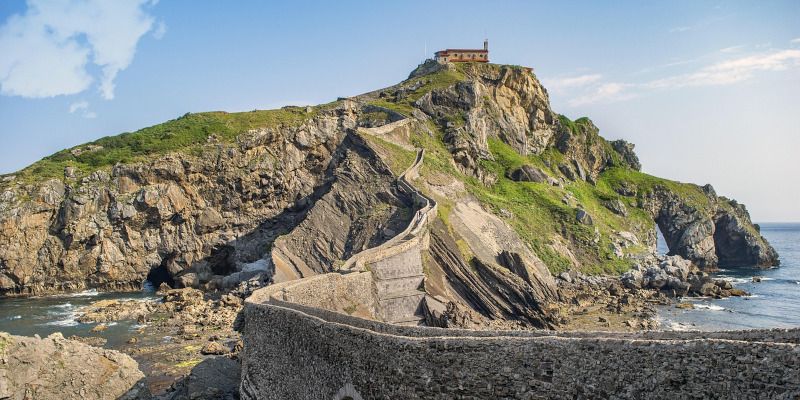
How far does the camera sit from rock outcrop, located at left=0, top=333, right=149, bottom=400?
945 inches

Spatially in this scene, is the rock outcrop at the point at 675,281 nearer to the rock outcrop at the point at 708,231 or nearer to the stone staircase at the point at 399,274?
the rock outcrop at the point at 708,231

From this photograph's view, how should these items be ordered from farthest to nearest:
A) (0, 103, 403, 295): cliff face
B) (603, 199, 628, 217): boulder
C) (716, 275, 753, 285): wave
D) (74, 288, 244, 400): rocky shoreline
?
(603, 199, 628, 217): boulder < (716, 275, 753, 285): wave < (0, 103, 403, 295): cliff face < (74, 288, 244, 400): rocky shoreline

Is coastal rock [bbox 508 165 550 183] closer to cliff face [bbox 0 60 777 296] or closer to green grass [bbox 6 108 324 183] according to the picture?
cliff face [bbox 0 60 777 296]

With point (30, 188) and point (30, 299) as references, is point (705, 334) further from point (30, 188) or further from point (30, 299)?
point (30, 188)

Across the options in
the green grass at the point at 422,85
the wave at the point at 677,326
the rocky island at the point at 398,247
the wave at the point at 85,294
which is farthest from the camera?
the green grass at the point at 422,85

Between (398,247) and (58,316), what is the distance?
1216 inches

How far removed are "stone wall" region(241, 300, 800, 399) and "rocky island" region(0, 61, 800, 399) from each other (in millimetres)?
37

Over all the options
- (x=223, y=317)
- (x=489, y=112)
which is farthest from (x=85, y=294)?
(x=489, y=112)

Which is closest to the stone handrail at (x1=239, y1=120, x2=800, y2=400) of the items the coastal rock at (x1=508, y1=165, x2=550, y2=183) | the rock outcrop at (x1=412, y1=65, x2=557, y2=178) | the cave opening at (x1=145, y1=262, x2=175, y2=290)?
the cave opening at (x1=145, y1=262, x2=175, y2=290)

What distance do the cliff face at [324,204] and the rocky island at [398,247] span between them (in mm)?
246

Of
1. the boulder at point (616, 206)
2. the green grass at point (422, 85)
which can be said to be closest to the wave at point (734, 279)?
the boulder at point (616, 206)

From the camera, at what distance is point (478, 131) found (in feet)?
272

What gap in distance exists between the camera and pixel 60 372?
82.3ft

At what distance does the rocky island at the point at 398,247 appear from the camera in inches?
460
